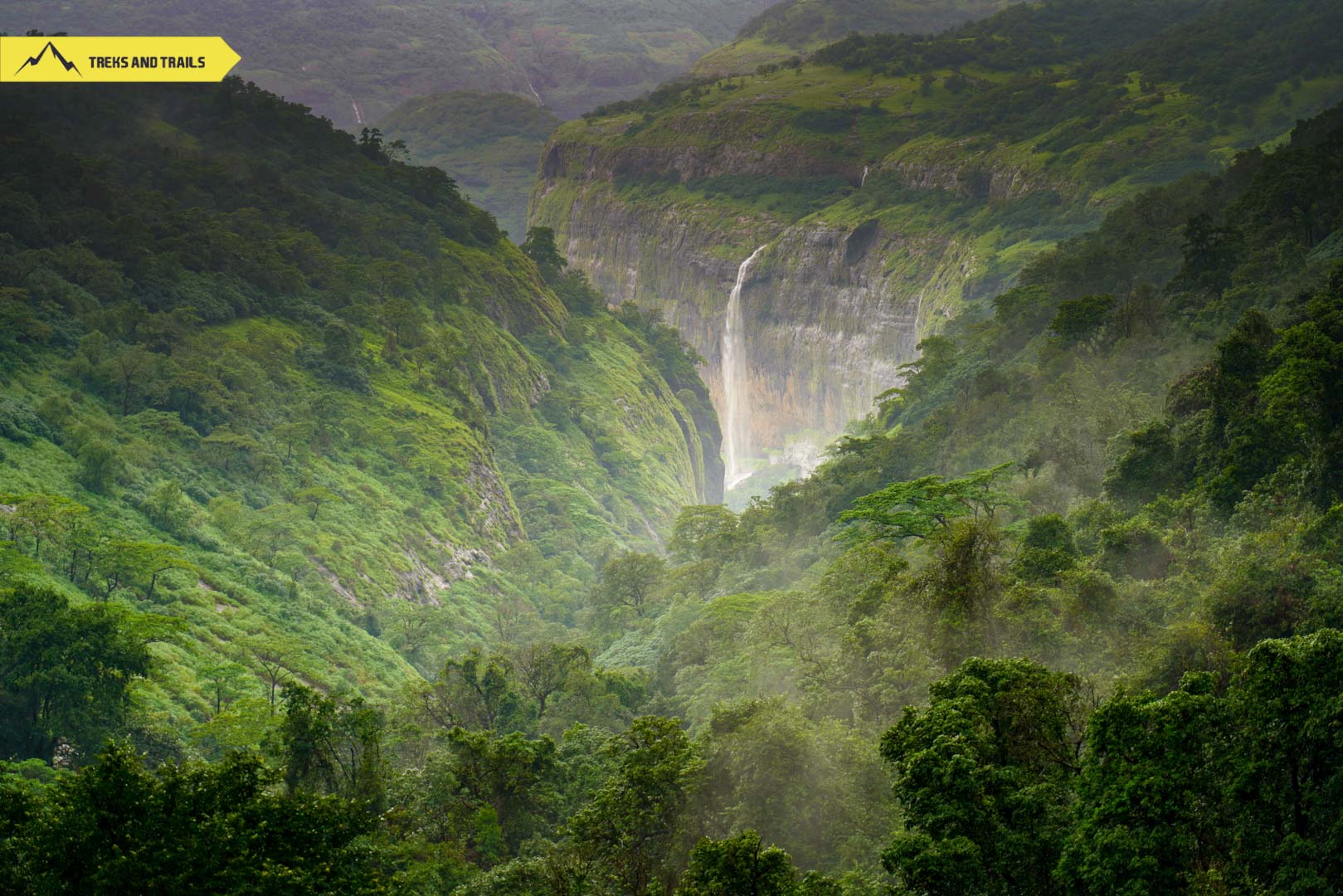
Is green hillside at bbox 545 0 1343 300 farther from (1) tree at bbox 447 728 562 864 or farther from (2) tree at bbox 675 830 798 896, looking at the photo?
(2) tree at bbox 675 830 798 896

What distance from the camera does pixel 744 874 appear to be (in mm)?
21250

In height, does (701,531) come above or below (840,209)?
below

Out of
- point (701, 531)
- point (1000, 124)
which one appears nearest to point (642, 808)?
point (701, 531)

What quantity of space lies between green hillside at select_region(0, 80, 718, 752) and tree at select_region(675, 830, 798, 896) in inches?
821

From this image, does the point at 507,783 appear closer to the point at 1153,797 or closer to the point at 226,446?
the point at 1153,797

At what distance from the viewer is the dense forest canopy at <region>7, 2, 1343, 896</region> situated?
19.5 m

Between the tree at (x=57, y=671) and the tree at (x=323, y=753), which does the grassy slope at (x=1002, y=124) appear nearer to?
the tree at (x=323, y=753)

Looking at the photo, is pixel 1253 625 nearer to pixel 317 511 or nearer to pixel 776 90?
pixel 317 511

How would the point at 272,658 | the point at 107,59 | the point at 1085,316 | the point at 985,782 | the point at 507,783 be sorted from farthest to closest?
the point at 107,59 < the point at 1085,316 < the point at 272,658 < the point at 507,783 < the point at 985,782

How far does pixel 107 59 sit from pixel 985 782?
10677 centimetres

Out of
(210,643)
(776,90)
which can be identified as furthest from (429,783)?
(776,90)

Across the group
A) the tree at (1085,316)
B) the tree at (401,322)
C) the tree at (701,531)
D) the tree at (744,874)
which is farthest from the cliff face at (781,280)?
the tree at (744,874)

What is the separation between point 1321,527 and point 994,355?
47.8 metres

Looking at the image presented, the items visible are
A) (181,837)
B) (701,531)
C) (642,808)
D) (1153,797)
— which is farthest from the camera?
(701,531)
